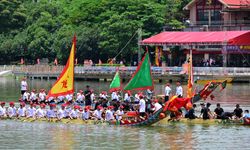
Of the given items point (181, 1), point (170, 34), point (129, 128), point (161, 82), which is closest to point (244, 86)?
point (161, 82)

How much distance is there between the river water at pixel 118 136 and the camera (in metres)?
44.5

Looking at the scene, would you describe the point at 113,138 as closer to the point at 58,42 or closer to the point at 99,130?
the point at 99,130

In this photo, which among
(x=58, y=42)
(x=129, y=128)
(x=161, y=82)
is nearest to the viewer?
(x=129, y=128)

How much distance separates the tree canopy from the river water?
4757 centimetres

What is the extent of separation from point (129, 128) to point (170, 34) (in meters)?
51.5

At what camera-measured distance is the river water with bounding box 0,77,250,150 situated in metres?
44.5

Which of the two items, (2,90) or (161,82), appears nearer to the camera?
(2,90)

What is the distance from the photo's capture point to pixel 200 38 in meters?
97.6

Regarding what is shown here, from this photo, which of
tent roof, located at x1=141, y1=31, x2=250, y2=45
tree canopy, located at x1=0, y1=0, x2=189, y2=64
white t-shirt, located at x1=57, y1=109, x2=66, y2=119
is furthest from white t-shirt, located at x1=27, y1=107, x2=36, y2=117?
tree canopy, located at x1=0, y1=0, x2=189, y2=64

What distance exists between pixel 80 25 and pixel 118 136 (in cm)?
6294

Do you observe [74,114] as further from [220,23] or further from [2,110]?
[220,23]

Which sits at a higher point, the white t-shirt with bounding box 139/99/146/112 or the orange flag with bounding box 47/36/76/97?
the orange flag with bounding box 47/36/76/97

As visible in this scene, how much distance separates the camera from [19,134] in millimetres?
49219

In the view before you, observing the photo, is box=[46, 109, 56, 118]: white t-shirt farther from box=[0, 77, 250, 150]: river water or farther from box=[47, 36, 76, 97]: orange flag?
box=[47, 36, 76, 97]: orange flag
